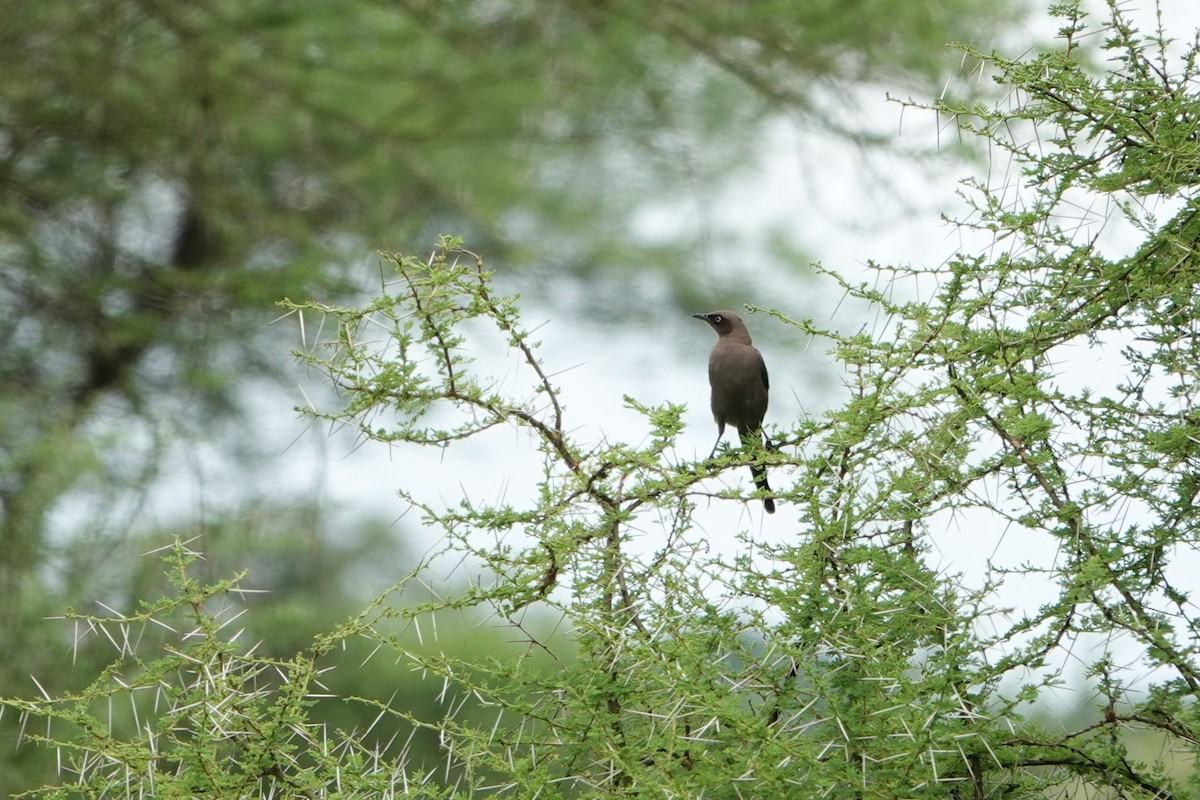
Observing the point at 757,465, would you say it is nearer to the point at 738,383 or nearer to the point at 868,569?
the point at 868,569

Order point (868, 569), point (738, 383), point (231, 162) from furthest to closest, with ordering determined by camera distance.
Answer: point (231, 162), point (738, 383), point (868, 569)

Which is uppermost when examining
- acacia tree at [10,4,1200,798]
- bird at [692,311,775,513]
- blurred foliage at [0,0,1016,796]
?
blurred foliage at [0,0,1016,796]

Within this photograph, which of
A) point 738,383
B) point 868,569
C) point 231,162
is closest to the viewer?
point 868,569

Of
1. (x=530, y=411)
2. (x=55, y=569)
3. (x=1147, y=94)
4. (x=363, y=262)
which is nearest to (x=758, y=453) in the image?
(x=530, y=411)

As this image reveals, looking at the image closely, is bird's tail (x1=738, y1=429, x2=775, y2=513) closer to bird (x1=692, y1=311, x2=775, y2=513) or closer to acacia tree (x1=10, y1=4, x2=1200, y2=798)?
acacia tree (x1=10, y1=4, x2=1200, y2=798)

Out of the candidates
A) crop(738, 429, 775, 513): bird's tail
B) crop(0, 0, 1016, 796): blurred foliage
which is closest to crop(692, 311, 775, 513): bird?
crop(738, 429, 775, 513): bird's tail

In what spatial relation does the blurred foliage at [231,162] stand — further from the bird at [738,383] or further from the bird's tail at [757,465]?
the bird's tail at [757,465]

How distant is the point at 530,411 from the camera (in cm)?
218

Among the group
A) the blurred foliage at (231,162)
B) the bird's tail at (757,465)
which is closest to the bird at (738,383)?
the bird's tail at (757,465)

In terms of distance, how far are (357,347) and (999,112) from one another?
105 cm

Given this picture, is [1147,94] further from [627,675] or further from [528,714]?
[528,714]

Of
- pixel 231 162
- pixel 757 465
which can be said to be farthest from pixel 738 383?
pixel 231 162

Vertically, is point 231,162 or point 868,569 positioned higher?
point 231,162

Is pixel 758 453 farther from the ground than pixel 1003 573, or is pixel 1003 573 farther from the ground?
pixel 758 453
